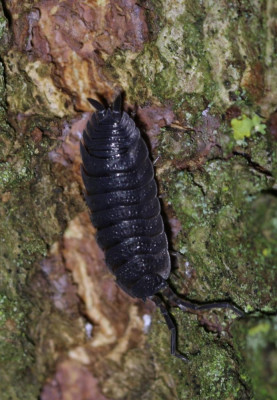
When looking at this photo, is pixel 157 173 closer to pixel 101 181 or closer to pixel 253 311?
pixel 101 181

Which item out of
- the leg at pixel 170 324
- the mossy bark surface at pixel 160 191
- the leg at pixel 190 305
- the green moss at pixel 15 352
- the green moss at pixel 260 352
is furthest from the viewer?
the green moss at pixel 15 352

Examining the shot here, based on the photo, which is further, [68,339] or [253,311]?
[68,339]

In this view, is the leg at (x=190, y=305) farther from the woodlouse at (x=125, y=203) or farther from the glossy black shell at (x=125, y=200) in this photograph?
the glossy black shell at (x=125, y=200)

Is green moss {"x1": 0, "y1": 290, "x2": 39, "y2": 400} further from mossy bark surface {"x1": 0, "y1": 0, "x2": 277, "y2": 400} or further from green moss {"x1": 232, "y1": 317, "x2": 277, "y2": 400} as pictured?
green moss {"x1": 232, "y1": 317, "x2": 277, "y2": 400}

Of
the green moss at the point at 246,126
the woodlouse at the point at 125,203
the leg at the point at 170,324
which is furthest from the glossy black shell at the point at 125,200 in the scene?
the green moss at the point at 246,126

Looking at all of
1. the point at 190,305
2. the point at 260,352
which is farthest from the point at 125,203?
the point at 260,352

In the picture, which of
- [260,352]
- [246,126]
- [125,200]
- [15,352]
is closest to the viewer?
[260,352]

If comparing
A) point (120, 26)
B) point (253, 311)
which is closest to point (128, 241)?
point (253, 311)

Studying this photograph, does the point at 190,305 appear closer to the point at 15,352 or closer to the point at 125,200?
the point at 125,200
